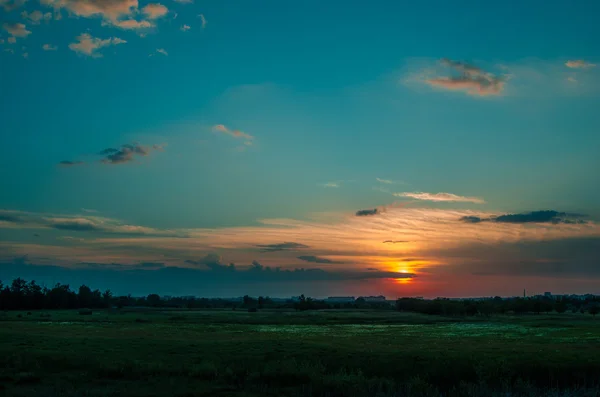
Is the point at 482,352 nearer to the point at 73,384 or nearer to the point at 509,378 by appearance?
the point at 509,378

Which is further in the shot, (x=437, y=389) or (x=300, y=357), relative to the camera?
(x=300, y=357)

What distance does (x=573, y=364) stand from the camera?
41.8 meters

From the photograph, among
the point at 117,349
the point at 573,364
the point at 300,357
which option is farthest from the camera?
the point at 117,349

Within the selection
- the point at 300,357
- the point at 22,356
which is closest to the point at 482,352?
the point at 300,357

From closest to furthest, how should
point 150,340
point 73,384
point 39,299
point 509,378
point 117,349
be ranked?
1. point 73,384
2. point 509,378
3. point 117,349
4. point 150,340
5. point 39,299

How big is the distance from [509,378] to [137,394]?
2702 cm

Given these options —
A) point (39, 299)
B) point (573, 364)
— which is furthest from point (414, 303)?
point (573, 364)

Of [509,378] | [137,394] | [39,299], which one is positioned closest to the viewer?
[137,394]

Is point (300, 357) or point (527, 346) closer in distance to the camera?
point (300, 357)

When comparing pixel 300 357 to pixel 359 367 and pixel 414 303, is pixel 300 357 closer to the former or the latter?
pixel 359 367

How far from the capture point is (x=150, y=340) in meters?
59.2

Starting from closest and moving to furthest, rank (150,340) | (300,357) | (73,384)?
(73,384), (300,357), (150,340)

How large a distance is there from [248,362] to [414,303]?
157885 mm

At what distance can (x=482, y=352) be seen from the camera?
4725cm
